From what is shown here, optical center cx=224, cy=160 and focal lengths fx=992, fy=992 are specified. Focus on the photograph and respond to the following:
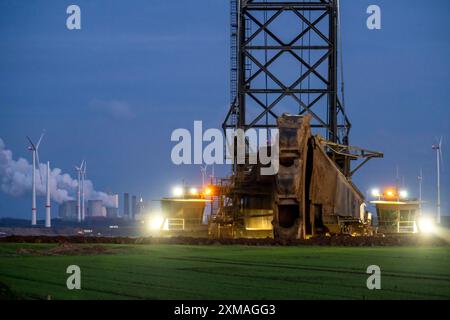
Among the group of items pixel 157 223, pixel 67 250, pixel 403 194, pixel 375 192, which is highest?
pixel 375 192

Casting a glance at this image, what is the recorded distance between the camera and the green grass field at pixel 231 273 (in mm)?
→ 22469

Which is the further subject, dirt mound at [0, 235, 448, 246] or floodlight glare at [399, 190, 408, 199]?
floodlight glare at [399, 190, 408, 199]

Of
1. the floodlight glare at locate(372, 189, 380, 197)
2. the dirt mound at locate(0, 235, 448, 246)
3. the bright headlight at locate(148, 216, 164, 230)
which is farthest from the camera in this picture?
the floodlight glare at locate(372, 189, 380, 197)

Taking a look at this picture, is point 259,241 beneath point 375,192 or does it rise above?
beneath

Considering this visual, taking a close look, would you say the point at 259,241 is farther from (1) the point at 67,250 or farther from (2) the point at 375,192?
(2) the point at 375,192

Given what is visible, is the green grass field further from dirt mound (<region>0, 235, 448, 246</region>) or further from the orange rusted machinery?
the orange rusted machinery

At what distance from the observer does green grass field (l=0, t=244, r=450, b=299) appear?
22469 mm

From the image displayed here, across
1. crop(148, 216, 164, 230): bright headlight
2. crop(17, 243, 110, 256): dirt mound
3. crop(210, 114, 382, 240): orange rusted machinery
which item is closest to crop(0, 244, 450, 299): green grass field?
crop(17, 243, 110, 256): dirt mound

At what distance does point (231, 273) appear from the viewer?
27.6 m

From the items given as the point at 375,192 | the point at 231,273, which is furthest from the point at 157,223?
the point at 231,273

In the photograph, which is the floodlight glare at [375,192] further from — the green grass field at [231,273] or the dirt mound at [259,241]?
the green grass field at [231,273]

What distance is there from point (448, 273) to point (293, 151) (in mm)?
19608

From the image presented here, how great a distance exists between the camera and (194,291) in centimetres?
2275

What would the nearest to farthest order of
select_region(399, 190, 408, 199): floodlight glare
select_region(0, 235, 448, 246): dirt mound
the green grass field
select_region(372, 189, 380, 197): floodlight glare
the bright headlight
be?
the green grass field → select_region(0, 235, 448, 246): dirt mound → the bright headlight → select_region(372, 189, 380, 197): floodlight glare → select_region(399, 190, 408, 199): floodlight glare
